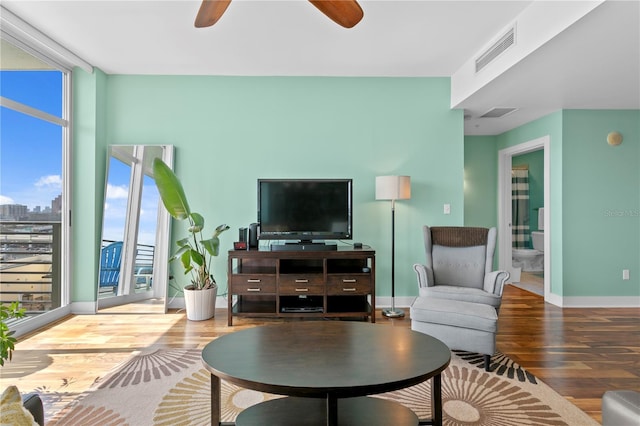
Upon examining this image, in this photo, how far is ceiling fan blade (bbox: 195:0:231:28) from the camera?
1.94 metres

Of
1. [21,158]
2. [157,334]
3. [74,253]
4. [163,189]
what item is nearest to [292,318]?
[157,334]

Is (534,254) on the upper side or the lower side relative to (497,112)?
lower

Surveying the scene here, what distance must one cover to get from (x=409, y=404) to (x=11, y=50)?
13.9 feet

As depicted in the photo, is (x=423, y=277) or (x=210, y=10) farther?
(x=423, y=277)

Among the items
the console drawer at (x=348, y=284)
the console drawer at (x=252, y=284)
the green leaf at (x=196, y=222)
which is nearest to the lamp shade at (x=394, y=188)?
the console drawer at (x=348, y=284)

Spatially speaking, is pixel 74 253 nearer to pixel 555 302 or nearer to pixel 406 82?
pixel 406 82

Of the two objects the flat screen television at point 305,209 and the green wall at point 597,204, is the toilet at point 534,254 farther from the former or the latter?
the flat screen television at point 305,209

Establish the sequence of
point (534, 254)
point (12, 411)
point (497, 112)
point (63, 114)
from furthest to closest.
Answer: point (534, 254) → point (497, 112) → point (63, 114) → point (12, 411)

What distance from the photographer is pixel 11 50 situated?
337 centimetres

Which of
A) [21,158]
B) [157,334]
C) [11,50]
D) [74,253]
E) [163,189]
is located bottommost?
[157,334]

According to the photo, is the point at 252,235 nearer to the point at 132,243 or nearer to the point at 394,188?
the point at 132,243

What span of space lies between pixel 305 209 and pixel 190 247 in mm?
1252

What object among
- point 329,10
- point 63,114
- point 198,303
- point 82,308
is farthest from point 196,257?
point 329,10

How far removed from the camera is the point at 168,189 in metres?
3.89
